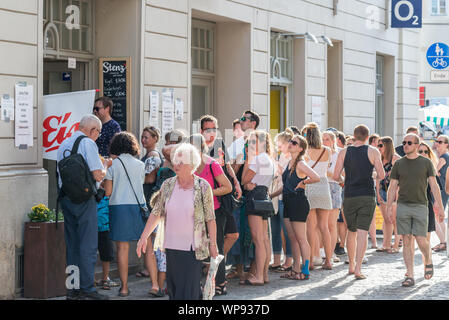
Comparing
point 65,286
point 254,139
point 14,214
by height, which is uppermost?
point 254,139

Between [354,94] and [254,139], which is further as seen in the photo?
[354,94]

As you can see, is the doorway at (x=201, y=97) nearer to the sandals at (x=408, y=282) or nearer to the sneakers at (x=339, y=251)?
the sneakers at (x=339, y=251)

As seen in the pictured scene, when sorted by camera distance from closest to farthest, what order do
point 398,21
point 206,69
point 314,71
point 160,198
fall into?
point 160,198 → point 206,69 → point 314,71 → point 398,21

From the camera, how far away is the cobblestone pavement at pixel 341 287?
30.8 feet

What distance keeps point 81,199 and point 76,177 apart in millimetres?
252

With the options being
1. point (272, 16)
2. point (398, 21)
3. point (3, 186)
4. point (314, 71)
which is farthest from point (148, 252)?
point (398, 21)

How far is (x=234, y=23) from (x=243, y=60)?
2.18 feet

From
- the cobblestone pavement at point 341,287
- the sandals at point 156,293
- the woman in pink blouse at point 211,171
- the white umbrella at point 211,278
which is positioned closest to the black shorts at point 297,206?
the cobblestone pavement at point 341,287

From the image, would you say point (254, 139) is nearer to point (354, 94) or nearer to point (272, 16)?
point (272, 16)

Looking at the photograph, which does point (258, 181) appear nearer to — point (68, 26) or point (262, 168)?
point (262, 168)

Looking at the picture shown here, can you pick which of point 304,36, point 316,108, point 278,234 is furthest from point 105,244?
point 316,108

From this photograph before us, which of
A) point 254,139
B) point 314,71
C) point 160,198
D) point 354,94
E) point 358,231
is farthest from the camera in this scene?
point 354,94

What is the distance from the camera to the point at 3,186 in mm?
9078

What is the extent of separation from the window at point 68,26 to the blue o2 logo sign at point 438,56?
42.0 ft
